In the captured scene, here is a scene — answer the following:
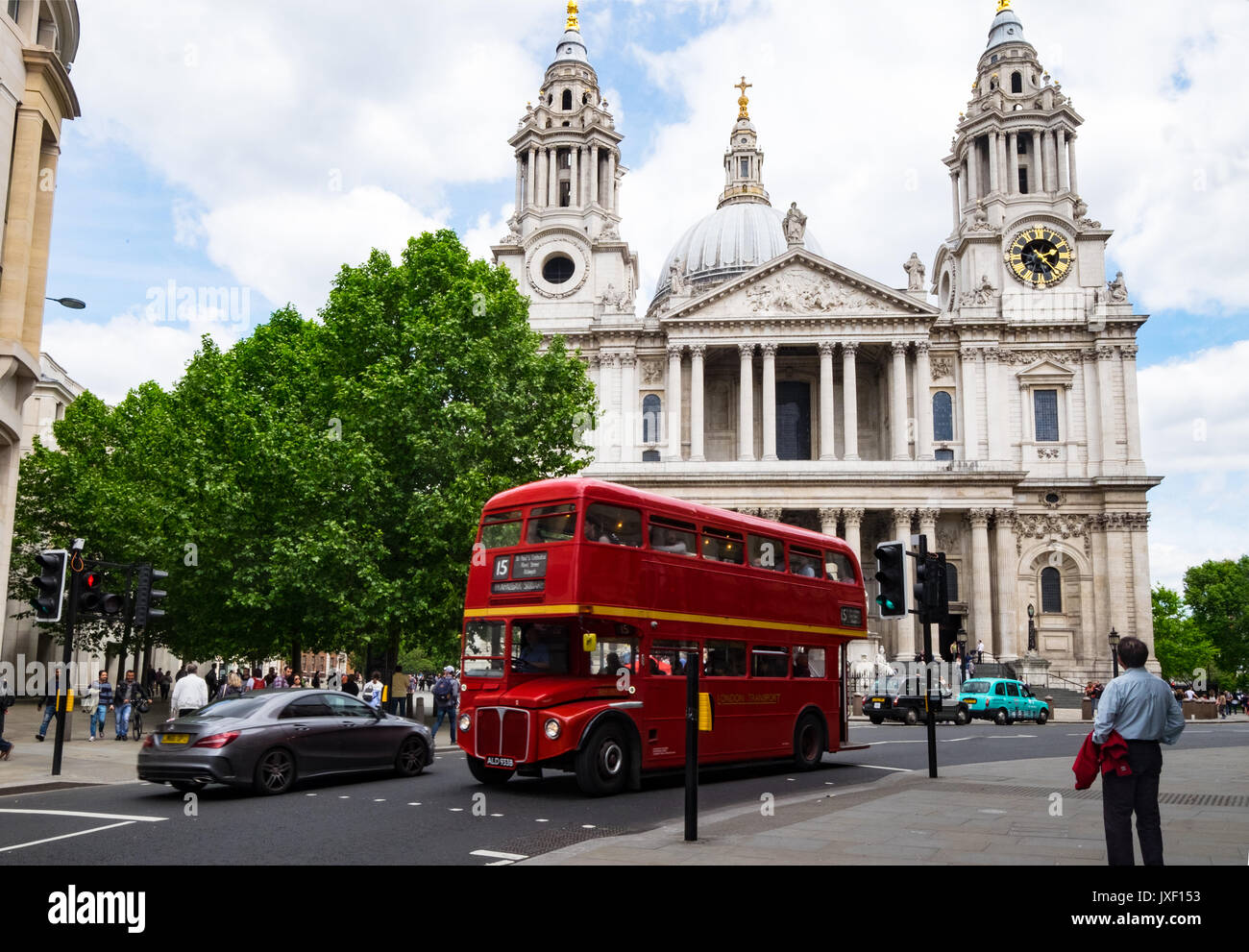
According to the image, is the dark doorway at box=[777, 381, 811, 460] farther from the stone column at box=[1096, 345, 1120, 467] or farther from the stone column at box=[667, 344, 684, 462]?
the stone column at box=[1096, 345, 1120, 467]

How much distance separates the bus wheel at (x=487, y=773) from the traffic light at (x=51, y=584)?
22.7ft

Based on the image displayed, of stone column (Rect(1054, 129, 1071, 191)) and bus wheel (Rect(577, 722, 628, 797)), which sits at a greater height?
stone column (Rect(1054, 129, 1071, 191))

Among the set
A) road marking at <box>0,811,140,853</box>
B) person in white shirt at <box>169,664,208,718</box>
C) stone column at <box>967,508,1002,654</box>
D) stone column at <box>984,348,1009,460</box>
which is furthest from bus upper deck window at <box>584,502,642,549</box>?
stone column at <box>984,348,1009,460</box>

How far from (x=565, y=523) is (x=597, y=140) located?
5284 centimetres

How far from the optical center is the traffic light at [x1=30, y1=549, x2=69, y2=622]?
1598cm

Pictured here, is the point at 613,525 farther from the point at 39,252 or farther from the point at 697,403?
the point at 697,403

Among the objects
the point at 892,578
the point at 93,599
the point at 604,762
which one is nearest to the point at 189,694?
the point at 93,599

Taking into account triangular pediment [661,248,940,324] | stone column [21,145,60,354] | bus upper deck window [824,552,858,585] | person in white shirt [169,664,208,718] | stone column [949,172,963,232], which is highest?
stone column [949,172,963,232]

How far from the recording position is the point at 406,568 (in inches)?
1105

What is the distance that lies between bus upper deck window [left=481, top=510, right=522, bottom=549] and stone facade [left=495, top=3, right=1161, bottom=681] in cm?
3701

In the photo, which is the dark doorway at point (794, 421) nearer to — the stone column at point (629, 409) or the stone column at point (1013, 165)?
the stone column at point (629, 409)

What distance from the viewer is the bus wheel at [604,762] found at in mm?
→ 14039

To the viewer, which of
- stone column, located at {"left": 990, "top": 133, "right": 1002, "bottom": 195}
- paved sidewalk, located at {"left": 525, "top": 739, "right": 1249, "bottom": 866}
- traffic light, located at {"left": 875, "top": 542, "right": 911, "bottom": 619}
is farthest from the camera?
stone column, located at {"left": 990, "top": 133, "right": 1002, "bottom": 195}
